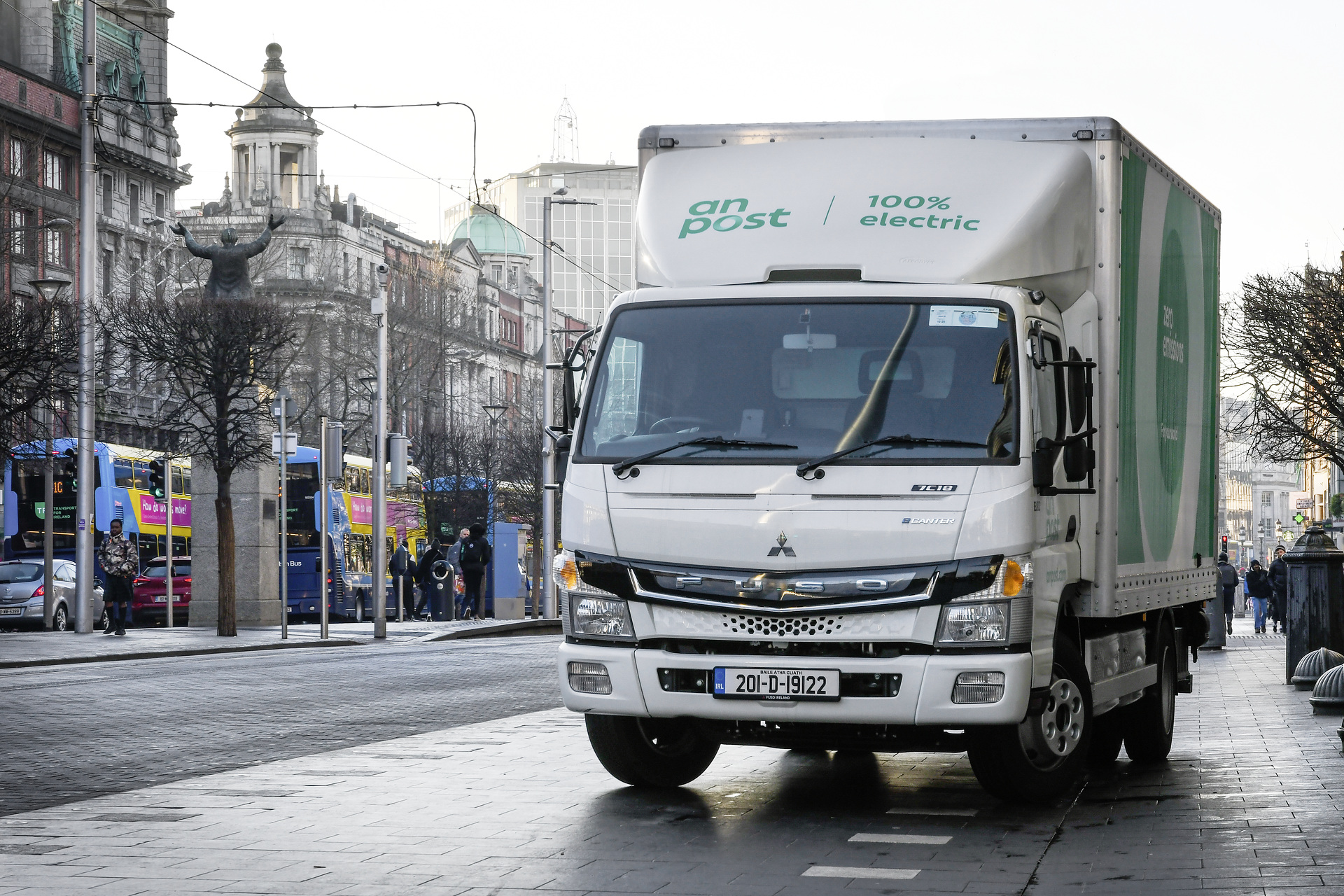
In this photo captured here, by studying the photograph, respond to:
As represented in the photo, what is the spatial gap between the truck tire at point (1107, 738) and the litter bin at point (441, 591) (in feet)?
98.7

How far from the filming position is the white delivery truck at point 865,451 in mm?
8281

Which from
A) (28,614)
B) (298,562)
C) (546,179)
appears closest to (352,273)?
(298,562)

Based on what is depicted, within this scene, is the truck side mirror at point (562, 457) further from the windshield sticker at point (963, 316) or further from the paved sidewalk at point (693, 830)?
the windshield sticker at point (963, 316)

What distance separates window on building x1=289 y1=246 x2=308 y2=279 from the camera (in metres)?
93.2

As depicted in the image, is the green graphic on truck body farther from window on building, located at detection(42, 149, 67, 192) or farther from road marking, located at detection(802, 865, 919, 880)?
window on building, located at detection(42, 149, 67, 192)

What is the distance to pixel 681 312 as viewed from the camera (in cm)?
908

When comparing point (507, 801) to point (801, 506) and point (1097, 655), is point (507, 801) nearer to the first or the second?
point (801, 506)

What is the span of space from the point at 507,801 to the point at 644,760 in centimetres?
69

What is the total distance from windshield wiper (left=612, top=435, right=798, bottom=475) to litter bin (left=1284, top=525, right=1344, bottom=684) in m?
11.0

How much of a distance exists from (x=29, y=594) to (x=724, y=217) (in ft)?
104

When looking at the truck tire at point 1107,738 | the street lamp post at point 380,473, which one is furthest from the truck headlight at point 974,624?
the street lamp post at point 380,473

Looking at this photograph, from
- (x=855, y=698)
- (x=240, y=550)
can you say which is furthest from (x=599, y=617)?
(x=240, y=550)

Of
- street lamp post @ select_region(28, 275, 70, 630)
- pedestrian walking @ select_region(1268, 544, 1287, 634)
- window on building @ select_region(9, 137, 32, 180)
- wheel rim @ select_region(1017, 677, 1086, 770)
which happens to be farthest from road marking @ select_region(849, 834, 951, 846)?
window on building @ select_region(9, 137, 32, 180)

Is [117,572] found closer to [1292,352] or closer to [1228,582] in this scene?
[1228,582]
